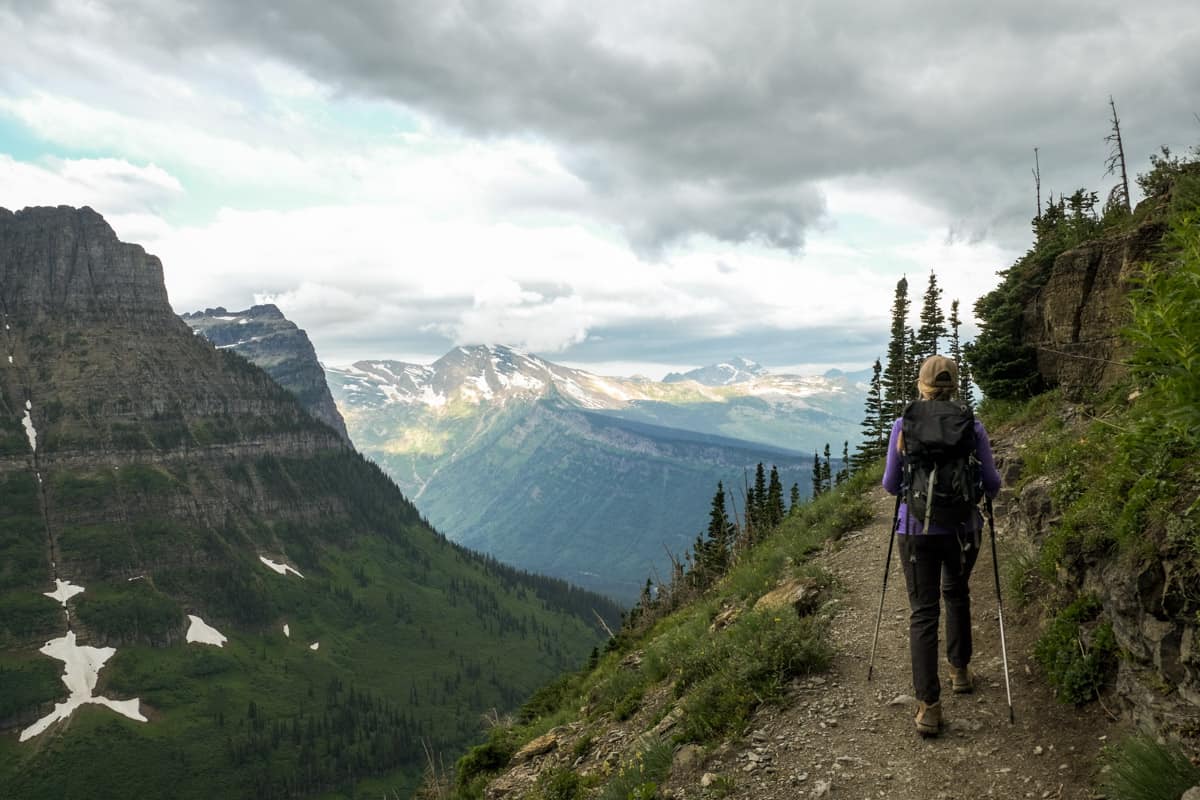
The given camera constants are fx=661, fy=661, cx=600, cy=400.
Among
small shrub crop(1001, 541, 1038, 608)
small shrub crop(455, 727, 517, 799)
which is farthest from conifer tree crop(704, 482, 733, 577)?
small shrub crop(1001, 541, 1038, 608)

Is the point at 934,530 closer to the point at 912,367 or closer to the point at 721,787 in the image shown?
the point at 721,787

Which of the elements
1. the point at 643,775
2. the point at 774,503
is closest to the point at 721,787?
the point at 643,775

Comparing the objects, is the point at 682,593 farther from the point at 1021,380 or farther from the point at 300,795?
the point at 300,795

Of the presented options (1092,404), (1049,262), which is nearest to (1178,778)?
(1092,404)

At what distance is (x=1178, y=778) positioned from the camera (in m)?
5.98

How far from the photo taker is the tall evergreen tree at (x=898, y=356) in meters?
64.7

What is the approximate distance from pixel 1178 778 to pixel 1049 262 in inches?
983

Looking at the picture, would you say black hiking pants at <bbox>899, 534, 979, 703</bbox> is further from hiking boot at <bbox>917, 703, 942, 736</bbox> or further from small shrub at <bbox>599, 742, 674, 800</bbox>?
small shrub at <bbox>599, 742, 674, 800</bbox>

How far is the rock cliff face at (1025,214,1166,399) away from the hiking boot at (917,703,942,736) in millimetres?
Answer: 14810

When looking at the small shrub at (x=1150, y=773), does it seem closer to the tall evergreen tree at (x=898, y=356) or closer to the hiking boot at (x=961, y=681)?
the hiking boot at (x=961, y=681)

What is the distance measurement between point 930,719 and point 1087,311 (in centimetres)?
1948

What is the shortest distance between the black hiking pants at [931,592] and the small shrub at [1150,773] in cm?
194

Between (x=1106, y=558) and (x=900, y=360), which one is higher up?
(x=900, y=360)

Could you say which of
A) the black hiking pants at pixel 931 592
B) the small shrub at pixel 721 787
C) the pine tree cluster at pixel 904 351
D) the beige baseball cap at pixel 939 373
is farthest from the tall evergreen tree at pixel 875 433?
the small shrub at pixel 721 787
